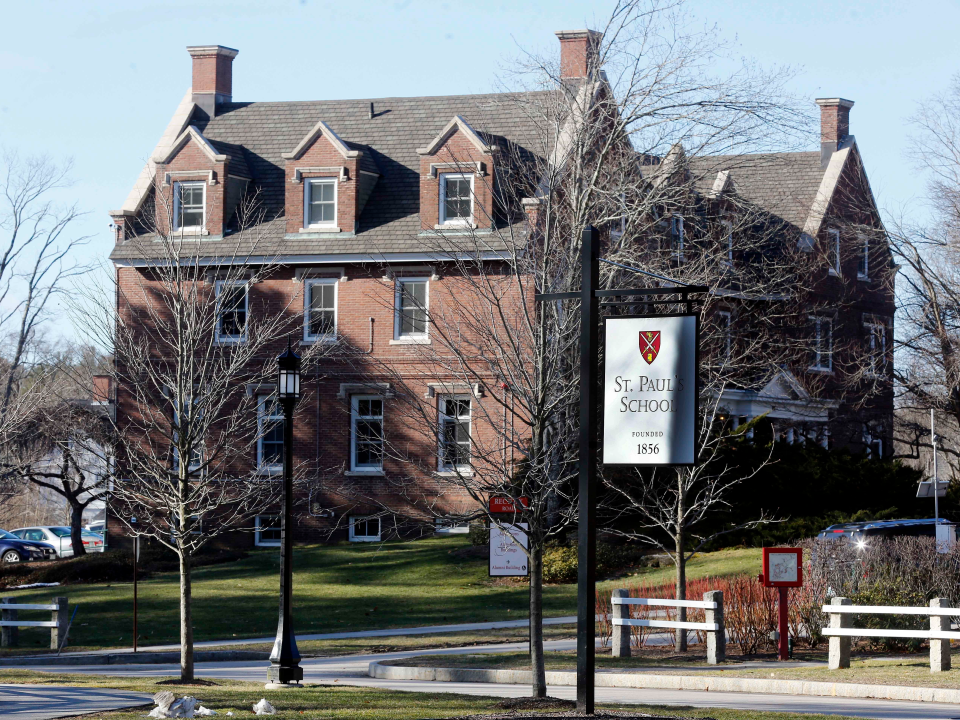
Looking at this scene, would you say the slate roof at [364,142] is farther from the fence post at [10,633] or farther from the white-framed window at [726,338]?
the fence post at [10,633]

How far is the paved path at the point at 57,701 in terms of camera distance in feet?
40.2

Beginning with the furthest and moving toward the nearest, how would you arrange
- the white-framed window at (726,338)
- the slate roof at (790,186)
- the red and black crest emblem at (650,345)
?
1. the slate roof at (790,186)
2. the white-framed window at (726,338)
3. the red and black crest emblem at (650,345)

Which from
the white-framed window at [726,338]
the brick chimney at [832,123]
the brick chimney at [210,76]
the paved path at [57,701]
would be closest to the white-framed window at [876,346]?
the white-framed window at [726,338]

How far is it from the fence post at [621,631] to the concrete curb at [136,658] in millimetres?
5622

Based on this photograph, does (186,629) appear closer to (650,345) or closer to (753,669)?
(753,669)

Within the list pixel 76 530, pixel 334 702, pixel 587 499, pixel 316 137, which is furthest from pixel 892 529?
pixel 76 530

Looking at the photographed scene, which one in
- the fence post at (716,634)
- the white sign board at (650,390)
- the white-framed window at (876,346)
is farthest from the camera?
the white-framed window at (876,346)

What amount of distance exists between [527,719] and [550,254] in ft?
31.0

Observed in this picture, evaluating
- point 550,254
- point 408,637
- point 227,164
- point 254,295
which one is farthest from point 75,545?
point 550,254

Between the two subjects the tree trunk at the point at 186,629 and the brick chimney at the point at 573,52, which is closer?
the tree trunk at the point at 186,629

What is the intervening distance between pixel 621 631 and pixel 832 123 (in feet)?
105

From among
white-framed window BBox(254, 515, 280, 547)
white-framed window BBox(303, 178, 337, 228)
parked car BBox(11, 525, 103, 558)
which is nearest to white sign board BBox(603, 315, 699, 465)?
white-framed window BBox(303, 178, 337, 228)

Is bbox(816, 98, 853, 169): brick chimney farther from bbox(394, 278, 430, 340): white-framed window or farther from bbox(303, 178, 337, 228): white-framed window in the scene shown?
bbox(303, 178, 337, 228): white-framed window

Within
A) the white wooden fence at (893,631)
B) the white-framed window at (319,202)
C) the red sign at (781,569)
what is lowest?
the white wooden fence at (893,631)
